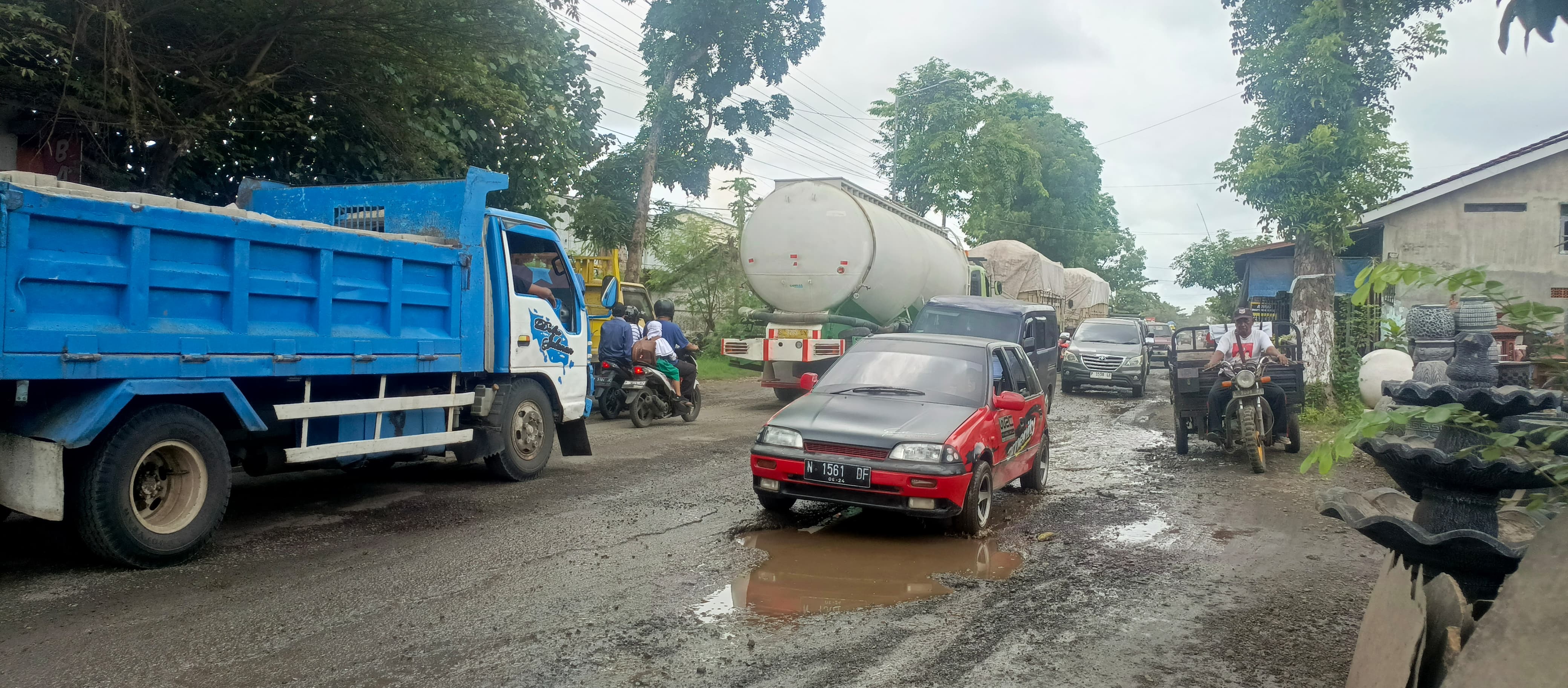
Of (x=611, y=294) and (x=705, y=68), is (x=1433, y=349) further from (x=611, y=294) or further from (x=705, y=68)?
(x=705, y=68)

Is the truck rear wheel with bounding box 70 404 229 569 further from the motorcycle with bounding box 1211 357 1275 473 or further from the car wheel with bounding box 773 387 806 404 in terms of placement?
the car wheel with bounding box 773 387 806 404

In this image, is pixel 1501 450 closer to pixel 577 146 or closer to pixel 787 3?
pixel 577 146

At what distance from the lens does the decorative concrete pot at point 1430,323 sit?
362 inches

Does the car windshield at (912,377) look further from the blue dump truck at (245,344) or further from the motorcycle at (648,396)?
the motorcycle at (648,396)

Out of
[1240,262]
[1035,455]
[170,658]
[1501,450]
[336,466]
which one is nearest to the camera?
[1501,450]

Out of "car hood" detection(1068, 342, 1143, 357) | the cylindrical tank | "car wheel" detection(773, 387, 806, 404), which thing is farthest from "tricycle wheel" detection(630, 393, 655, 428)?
→ "car hood" detection(1068, 342, 1143, 357)

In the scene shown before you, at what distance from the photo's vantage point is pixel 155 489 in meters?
5.70

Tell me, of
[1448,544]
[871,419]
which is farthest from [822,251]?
[1448,544]

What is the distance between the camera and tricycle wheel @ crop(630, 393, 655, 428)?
43.6 feet

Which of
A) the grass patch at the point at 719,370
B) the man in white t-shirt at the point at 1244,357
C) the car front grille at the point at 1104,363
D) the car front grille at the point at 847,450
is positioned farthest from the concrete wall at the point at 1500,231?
the car front grille at the point at 847,450

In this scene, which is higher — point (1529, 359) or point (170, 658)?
point (1529, 359)

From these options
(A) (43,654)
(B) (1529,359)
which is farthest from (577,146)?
(B) (1529,359)

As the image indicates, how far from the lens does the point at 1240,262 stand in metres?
29.3

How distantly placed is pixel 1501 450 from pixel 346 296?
6449 millimetres
